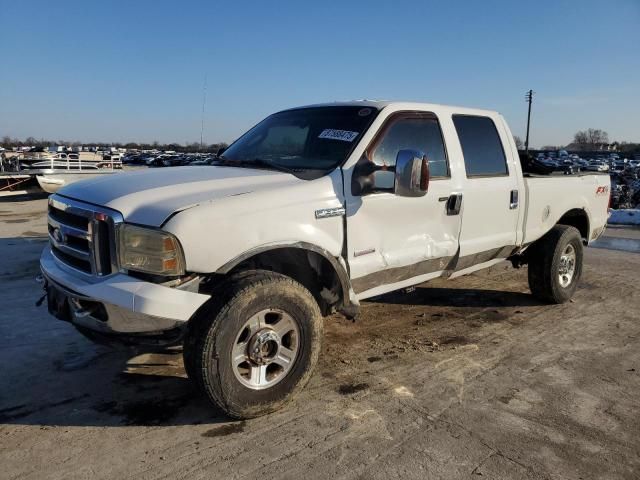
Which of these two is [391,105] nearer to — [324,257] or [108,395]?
[324,257]

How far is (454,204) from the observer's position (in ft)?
14.6

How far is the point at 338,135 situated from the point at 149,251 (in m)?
1.80

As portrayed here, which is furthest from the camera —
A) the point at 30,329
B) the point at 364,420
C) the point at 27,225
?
the point at 27,225

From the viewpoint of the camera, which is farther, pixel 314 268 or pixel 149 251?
pixel 314 268

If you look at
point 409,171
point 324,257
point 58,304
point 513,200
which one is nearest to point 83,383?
point 58,304

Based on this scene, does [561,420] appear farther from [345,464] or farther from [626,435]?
[345,464]

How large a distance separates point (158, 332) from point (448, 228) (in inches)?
101

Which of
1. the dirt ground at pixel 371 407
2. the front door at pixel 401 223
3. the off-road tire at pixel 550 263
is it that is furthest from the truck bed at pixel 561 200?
the front door at pixel 401 223

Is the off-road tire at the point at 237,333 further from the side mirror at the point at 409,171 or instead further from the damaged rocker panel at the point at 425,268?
the side mirror at the point at 409,171

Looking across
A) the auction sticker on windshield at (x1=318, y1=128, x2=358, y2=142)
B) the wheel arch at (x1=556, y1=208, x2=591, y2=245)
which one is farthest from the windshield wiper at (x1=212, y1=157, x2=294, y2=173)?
the wheel arch at (x1=556, y1=208, x2=591, y2=245)

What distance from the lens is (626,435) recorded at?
3174 mm

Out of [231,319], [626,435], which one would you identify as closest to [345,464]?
[231,319]

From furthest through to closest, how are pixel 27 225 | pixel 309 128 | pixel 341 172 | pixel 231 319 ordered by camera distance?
1. pixel 27 225
2. pixel 309 128
3. pixel 341 172
4. pixel 231 319

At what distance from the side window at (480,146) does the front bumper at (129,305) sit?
2.86m
